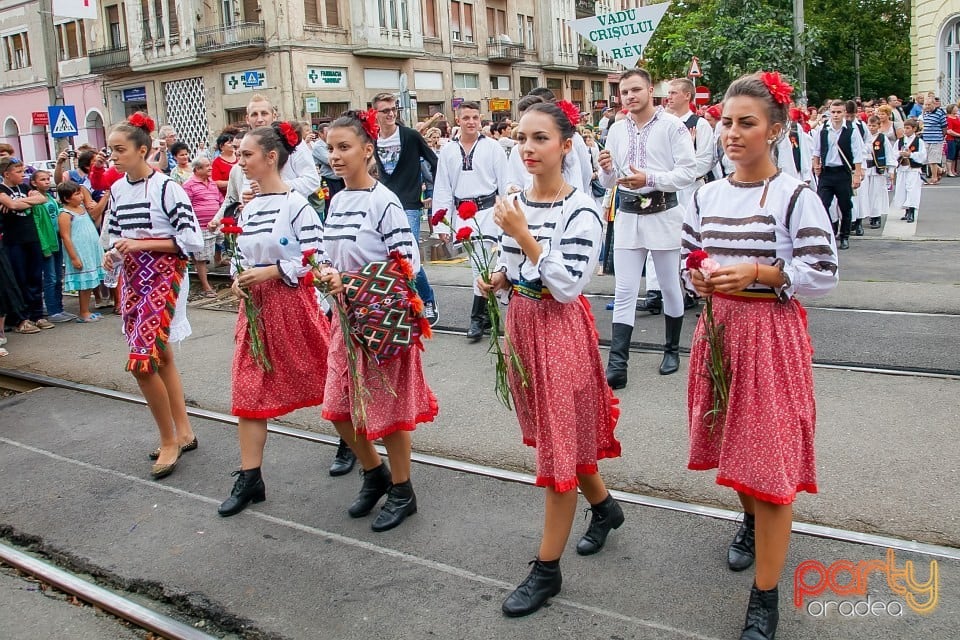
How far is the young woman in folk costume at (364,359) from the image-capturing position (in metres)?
4.24

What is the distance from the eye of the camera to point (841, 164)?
39.1ft

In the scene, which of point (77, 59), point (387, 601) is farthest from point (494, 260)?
point (77, 59)

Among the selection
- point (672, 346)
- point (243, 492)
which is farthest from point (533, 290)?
point (672, 346)

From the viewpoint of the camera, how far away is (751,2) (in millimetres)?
21625

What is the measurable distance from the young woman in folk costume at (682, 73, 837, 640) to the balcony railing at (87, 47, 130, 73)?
38.0 metres

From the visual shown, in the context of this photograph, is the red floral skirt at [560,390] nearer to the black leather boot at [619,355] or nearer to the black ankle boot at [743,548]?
the black ankle boot at [743,548]

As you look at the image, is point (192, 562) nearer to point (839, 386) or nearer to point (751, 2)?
point (839, 386)

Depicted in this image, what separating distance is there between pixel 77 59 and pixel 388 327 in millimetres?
40926

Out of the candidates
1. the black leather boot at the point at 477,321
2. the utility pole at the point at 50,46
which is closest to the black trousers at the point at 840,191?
the black leather boot at the point at 477,321

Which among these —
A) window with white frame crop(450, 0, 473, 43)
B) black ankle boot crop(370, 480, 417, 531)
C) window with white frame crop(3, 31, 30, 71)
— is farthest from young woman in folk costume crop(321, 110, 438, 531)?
window with white frame crop(3, 31, 30, 71)

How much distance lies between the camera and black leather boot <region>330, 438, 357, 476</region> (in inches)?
203

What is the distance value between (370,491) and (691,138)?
12.1 feet

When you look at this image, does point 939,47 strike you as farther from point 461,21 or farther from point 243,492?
point 243,492

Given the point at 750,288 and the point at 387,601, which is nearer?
the point at 750,288
